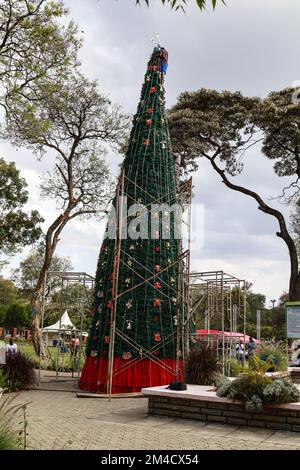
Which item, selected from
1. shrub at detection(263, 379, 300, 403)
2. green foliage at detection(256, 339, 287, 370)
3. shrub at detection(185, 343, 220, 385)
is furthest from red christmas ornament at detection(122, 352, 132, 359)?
shrub at detection(263, 379, 300, 403)

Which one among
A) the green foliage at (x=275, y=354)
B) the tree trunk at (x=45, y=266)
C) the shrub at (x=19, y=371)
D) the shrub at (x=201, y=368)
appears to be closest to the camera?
the shrub at (x=201, y=368)

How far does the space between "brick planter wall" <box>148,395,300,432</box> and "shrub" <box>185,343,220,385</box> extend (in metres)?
1.88

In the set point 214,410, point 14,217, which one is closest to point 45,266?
point 14,217

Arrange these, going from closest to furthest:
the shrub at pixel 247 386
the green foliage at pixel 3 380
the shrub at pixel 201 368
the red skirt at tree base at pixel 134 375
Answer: the shrub at pixel 247 386 → the shrub at pixel 201 368 → the red skirt at tree base at pixel 134 375 → the green foliage at pixel 3 380

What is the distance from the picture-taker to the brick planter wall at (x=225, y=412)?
7.18m

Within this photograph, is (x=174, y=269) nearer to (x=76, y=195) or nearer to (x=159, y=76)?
(x=159, y=76)

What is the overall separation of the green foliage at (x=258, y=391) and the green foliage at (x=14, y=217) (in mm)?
18565

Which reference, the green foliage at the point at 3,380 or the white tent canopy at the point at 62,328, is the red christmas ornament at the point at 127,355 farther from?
the green foliage at the point at 3,380

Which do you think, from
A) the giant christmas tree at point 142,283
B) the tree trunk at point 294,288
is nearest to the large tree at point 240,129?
the tree trunk at point 294,288

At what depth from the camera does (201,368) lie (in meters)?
10.1

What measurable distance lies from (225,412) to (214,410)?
7.6 inches

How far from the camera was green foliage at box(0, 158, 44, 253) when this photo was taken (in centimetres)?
2461

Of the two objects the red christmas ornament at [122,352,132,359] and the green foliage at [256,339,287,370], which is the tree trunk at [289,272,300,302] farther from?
the red christmas ornament at [122,352,132,359]

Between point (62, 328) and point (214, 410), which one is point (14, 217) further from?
point (214, 410)
